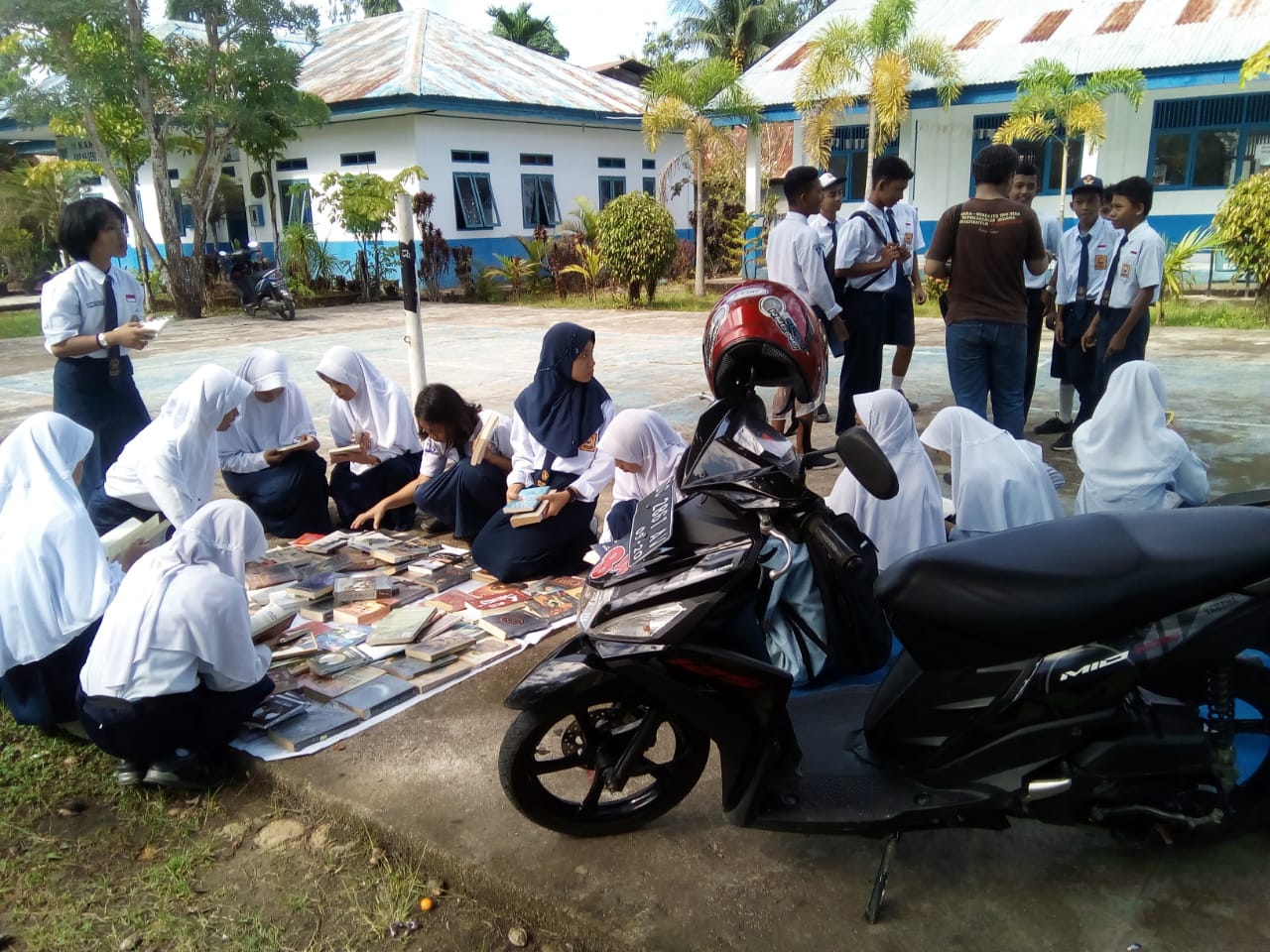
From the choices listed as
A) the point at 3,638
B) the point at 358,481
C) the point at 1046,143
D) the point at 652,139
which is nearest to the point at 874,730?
the point at 3,638

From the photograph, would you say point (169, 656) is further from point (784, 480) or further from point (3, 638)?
point (784, 480)

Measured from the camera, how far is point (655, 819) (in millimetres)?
2586

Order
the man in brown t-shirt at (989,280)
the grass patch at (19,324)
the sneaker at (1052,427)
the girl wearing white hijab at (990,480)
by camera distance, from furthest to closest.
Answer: the grass patch at (19,324) < the sneaker at (1052,427) < the man in brown t-shirt at (989,280) < the girl wearing white hijab at (990,480)

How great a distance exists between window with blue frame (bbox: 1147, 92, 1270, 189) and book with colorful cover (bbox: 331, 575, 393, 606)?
14.9 meters

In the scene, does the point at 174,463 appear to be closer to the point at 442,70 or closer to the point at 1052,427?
the point at 1052,427

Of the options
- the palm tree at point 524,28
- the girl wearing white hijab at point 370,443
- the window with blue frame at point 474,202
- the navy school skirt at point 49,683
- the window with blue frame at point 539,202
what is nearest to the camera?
the navy school skirt at point 49,683

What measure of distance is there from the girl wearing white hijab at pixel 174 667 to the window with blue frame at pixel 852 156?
16.0 meters

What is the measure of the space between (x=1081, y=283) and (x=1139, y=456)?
3040mm

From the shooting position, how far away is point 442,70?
61.2 feet

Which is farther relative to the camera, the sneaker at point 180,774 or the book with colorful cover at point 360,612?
the book with colorful cover at point 360,612

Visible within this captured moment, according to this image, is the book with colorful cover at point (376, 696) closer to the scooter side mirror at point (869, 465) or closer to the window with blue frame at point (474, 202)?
the scooter side mirror at point (869, 465)

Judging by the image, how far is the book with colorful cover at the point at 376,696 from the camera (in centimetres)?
320

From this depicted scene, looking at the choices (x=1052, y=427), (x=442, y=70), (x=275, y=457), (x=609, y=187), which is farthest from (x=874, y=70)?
(x=275, y=457)

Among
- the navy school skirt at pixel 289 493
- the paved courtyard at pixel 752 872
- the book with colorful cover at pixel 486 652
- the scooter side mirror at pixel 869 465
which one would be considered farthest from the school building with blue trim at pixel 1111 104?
the scooter side mirror at pixel 869 465
